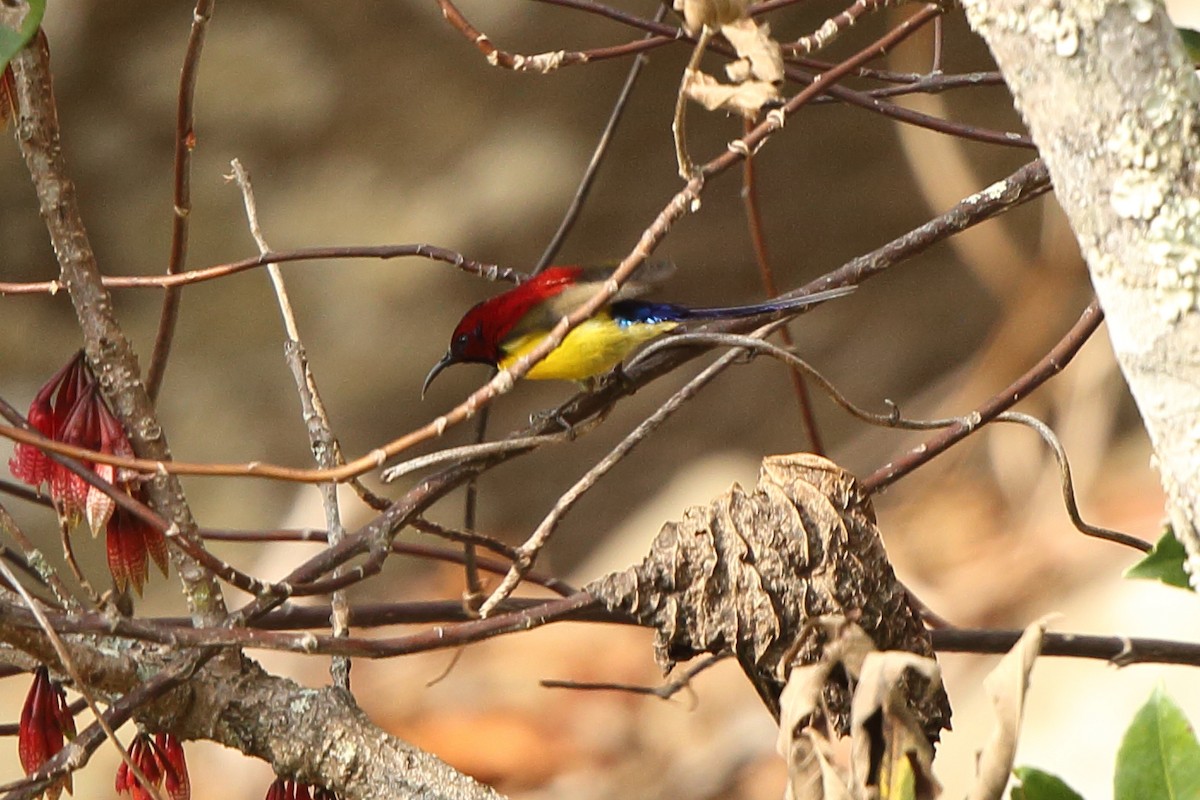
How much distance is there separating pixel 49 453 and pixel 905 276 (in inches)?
95.8

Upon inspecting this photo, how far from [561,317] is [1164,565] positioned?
2.53 ft

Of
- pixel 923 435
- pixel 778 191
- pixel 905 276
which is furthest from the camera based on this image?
pixel 923 435

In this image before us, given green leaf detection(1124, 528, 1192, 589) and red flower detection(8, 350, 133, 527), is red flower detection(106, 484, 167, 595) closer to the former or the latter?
red flower detection(8, 350, 133, 527)

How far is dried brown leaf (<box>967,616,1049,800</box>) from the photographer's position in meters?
0.45

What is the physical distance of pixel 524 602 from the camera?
0.86 m

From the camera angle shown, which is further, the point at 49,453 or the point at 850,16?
the point at 850,16

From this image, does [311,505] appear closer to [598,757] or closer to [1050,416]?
[598,757]

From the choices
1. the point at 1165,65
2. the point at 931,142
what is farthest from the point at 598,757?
the point at 1165,65

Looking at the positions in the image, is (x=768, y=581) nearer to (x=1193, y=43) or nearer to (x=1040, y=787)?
(x=1040, y=787)

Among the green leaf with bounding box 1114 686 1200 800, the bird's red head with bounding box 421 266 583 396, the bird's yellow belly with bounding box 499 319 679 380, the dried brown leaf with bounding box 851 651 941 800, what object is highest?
the bird's red head with bounding box 421 266 583 396

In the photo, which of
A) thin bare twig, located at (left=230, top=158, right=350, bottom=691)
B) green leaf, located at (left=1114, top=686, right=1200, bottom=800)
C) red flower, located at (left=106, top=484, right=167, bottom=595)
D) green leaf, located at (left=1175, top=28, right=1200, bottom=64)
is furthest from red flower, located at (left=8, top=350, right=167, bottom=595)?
green leaf, located at (left=1175, top=28, right=1200, bottom=64)

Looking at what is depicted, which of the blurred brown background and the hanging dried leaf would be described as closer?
the hanging dried leaf

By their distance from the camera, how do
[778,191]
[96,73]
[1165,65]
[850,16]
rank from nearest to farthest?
[1165,65] < [850,16] < [96,73] < [778,191]

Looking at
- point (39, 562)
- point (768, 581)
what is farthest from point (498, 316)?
point (768, 581)
